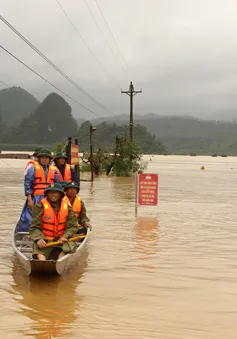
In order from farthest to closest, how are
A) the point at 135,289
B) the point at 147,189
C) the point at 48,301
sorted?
the point at 147,189, the point at 135,289, the point at 48,301

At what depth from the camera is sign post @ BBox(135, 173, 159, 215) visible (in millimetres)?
15938

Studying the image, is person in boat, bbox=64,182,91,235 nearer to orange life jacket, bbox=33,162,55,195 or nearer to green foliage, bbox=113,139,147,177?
orange life jacket, bbox=33,162,55,195

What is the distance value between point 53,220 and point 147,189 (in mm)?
8202

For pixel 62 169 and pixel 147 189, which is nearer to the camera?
pixel 62 169

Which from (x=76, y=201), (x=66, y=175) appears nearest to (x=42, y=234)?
(x=76, y=201)

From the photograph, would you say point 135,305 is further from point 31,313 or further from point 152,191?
point 152,191

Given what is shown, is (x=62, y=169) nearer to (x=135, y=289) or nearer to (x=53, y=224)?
(x=53, y=224)

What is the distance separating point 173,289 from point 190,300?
24.9 inches

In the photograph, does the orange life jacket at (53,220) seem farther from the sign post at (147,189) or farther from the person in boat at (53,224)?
the sign post at (147,189)

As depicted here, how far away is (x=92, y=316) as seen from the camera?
21.4 feet

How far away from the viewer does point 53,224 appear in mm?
8289

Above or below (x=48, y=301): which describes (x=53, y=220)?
above

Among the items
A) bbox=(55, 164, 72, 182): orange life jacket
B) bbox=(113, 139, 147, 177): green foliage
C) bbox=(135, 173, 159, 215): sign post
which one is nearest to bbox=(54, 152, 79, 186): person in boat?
bbox=(55, 164, 72, 182): orange life jacket

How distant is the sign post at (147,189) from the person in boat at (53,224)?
7.63 m
